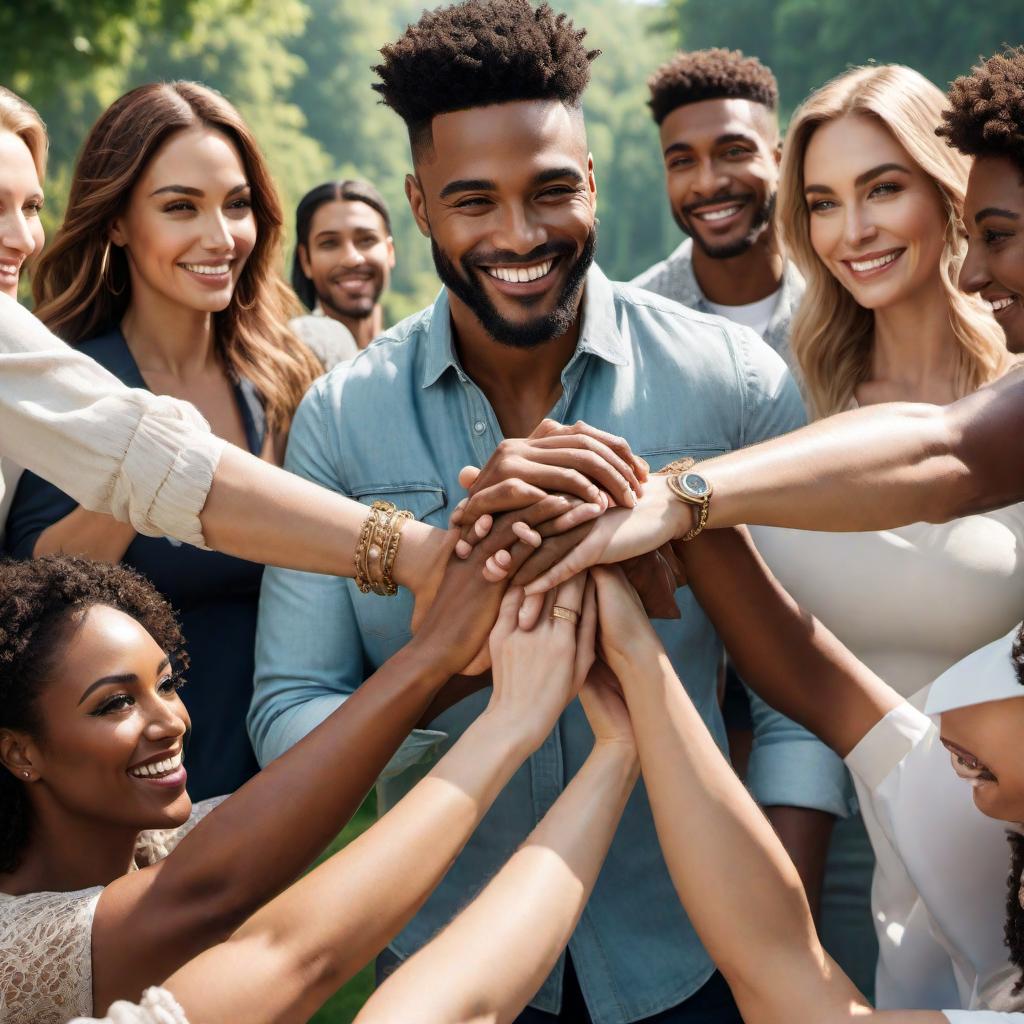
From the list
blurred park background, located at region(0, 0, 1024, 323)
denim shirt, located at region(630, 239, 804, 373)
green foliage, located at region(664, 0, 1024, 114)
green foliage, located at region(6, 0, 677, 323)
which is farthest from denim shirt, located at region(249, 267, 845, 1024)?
green foliage, located at region(664, 0, 1024, 114)

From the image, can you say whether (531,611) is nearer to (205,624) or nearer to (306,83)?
(205,624)

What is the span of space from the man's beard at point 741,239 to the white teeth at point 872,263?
1589mm

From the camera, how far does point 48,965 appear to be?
2.30 meters

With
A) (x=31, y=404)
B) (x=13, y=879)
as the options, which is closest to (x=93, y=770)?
(x=13, y=879)

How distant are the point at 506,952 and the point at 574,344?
1429 millimetres

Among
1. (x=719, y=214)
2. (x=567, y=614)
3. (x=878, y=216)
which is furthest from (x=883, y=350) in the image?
(x=719, y=214)

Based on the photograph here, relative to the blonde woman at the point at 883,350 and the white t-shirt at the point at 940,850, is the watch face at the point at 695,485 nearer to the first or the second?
the white t-shirt at the point at 940,850

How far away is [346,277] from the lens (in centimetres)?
734

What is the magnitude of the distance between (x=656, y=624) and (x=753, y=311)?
265 cm

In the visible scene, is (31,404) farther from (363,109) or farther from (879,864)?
(363,109)

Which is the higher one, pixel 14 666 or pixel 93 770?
pixel 14 666

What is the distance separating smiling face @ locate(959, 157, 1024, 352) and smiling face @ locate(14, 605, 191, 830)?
2.01m

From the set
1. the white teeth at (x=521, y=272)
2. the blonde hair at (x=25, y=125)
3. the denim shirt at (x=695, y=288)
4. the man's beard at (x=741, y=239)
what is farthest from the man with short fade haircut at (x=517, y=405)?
the man's beard at (x=741, y=239)

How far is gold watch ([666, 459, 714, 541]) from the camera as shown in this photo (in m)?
2.66
